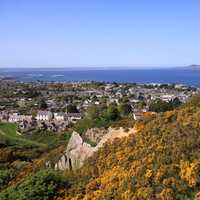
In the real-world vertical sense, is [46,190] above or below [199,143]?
below

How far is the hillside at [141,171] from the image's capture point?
30.5 ft

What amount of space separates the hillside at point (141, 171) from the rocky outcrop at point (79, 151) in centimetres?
125

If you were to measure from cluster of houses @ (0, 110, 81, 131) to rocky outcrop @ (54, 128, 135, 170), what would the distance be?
113 feet

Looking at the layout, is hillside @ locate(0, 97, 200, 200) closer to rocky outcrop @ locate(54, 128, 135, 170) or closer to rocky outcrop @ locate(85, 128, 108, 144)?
rocky outcrop @ locate(54, 128, 135, 170)

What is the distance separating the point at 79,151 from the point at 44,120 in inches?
1822

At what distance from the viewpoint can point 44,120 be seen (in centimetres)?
6253

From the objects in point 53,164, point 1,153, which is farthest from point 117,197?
point 1,153

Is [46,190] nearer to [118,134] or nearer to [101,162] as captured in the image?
[101,162]

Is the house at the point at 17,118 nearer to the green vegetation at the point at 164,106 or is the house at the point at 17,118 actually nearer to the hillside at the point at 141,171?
the green vegetation at the point at 164,106

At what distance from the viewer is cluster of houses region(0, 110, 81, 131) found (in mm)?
55031

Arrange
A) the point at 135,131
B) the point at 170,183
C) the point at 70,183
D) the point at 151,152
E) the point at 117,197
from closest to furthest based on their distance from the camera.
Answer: the point at 170,183
the point at 117,197
the point at 151,152
the point at 70,183
the point at 135,131

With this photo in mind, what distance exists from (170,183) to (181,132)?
280 centimetres

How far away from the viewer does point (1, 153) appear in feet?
83.3

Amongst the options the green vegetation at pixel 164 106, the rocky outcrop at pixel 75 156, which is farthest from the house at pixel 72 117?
the rocky outcrop at pixel 75 156
